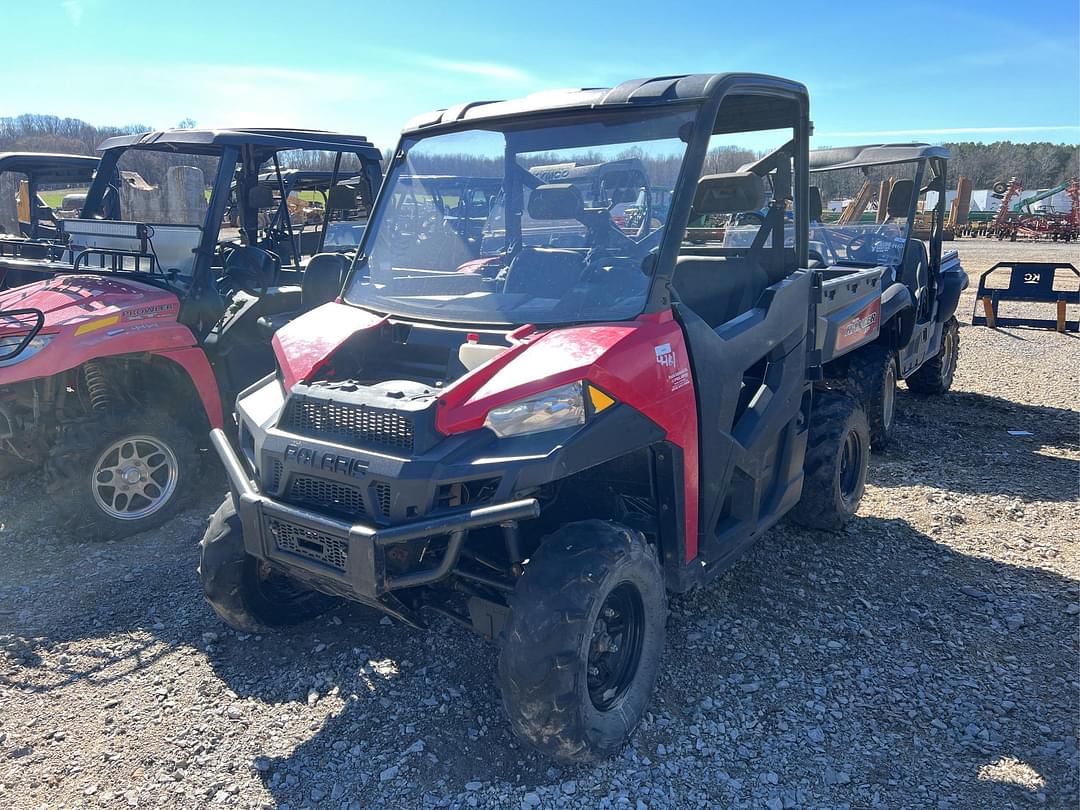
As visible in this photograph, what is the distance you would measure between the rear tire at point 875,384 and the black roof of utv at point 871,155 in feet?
6.14

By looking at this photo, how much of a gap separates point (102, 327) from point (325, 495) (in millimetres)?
2930

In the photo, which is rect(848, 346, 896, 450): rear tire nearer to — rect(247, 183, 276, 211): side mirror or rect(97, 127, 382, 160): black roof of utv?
rect(97, 127, 382, 160): black roof of utv

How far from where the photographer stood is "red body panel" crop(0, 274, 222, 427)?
4.70m

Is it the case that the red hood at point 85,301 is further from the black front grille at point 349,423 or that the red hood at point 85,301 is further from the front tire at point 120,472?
the black front grille at point 349,423

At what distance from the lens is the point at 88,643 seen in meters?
3.83

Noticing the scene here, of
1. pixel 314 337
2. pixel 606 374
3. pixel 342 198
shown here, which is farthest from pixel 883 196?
pixel 314 337

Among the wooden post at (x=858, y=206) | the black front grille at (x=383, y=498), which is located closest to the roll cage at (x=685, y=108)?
the black front grille at (x=383, y=498)

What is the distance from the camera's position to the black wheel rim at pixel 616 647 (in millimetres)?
2963

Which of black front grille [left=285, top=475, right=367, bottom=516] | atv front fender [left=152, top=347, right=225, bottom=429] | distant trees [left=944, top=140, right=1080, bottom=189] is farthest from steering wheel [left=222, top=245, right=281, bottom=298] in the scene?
distant trees [left=944, top=140, right=1080, bottom=189]

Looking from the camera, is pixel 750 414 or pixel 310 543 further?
pixel 750 414

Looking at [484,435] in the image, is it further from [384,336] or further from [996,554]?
[996,554]

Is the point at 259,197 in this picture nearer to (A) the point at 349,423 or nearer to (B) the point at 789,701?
(A) the point at 349,423

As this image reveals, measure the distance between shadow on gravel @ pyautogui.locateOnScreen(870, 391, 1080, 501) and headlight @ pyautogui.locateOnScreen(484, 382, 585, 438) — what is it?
4.07m

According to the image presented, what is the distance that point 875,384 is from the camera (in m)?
6.49
